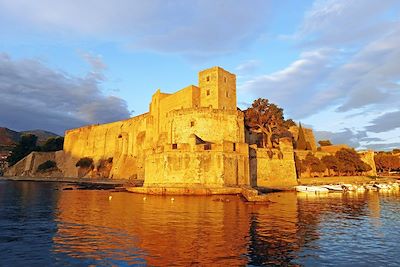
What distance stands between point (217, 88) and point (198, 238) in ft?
93.9

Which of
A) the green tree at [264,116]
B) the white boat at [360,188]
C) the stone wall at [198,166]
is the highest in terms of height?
the green tree at [264,116]

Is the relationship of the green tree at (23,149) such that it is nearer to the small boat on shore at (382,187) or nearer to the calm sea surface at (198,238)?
the calm sea surface at (198,238)

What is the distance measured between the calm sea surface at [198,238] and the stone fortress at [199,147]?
9823 mm

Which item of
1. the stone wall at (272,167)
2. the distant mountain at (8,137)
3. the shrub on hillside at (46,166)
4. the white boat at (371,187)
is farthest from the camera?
the distant mountain at (8,137)

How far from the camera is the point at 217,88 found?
123ft

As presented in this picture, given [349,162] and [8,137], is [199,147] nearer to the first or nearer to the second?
[349,162]

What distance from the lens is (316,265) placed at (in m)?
7.54

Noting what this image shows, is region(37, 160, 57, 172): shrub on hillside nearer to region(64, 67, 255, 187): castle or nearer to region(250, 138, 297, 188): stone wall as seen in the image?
region(64, 67, 255, 187): castle

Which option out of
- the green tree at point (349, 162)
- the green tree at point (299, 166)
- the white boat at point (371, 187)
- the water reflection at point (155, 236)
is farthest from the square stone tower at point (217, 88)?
the water reflection at point (155, 236)

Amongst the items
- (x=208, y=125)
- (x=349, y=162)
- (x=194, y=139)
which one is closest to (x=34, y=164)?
(x=208, y=125)

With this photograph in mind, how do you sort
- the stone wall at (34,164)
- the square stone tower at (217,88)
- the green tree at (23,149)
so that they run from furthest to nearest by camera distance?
1. the green tree at (23,149)
2. the stone wall at (34,164)
3. the square stone tower at (217,88)

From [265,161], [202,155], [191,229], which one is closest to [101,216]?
[191,229]

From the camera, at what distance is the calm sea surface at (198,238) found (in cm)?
793

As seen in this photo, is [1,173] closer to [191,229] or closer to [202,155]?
[202,155]
